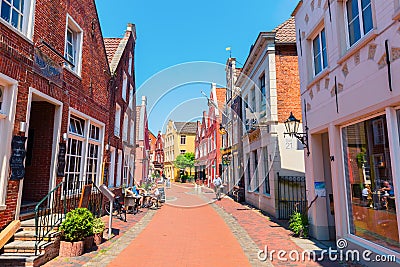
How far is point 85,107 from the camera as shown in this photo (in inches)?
351

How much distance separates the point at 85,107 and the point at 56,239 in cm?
482

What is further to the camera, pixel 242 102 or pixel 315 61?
pixel 242 102

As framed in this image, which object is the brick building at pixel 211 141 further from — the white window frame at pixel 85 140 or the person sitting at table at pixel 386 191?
the person sitting at table at pixel 386 191

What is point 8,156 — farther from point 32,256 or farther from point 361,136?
point 361,136

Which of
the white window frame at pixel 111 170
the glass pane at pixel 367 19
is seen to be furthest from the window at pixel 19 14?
the glass pane at pixel 367 19

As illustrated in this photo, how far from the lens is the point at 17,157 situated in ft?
17.4

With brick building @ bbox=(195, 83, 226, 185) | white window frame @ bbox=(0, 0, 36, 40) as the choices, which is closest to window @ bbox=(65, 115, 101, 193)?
white window frame @ bbox=(0, 0, 36, 40)

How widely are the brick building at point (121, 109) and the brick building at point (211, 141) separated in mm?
10280

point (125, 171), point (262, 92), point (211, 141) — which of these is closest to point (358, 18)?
point (262, 92)

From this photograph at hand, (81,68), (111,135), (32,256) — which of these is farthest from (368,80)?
(111,135)

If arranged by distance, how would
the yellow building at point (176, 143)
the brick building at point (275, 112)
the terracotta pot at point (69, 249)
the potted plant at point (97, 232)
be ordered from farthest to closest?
1. the yellow building at point (176, 143)
2. the brick building at point (275, 112)
3. the potted plant at point (97, 232)
4. the terracotta pot at point (69, 249)

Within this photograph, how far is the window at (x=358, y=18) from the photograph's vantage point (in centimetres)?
507

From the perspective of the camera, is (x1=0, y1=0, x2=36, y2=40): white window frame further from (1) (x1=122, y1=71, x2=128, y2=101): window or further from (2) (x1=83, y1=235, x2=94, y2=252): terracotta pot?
(1) (x1=122, y1=71, x2=128, y2=101): window

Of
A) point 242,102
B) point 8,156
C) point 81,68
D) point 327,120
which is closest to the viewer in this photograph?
point 8,156
